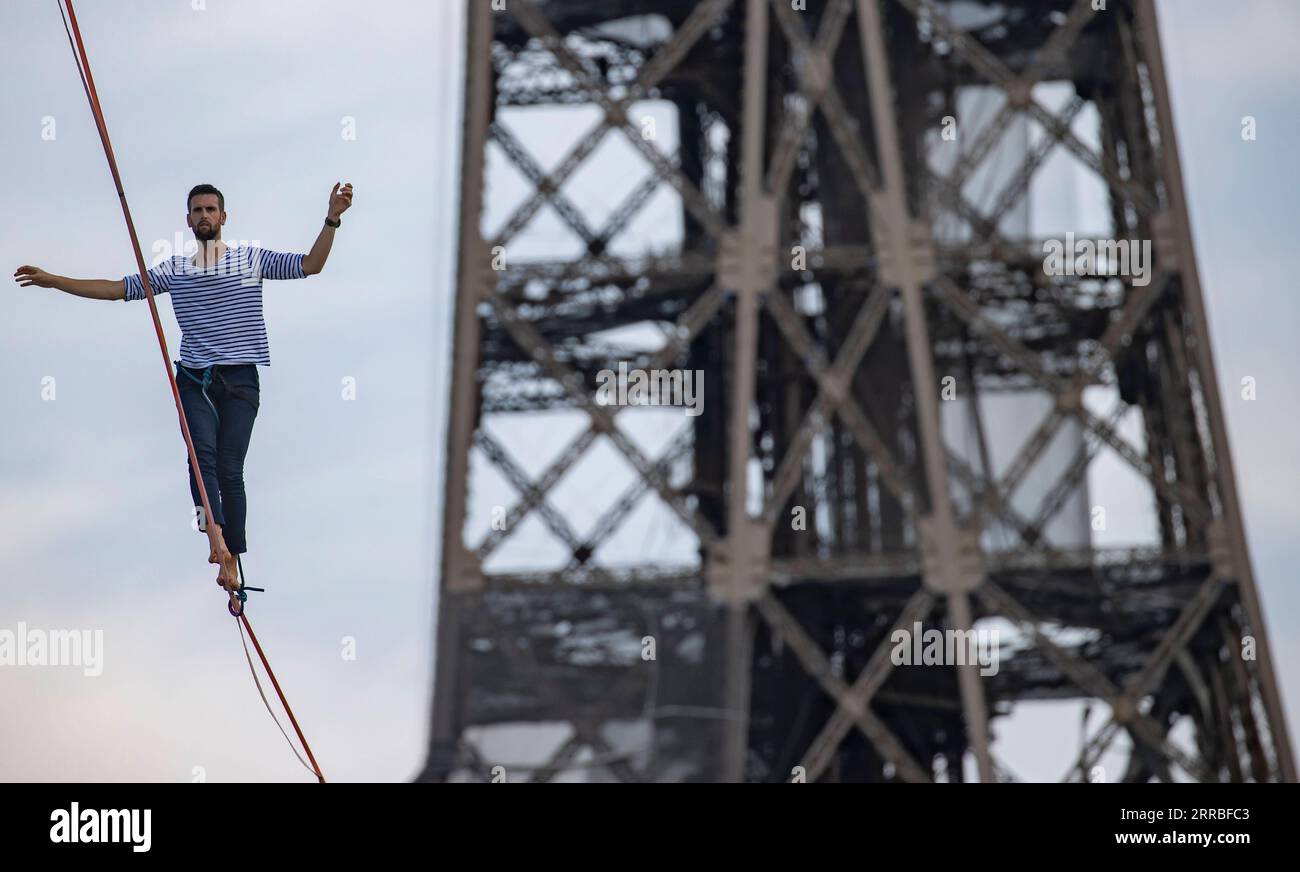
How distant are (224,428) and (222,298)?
0.62 m

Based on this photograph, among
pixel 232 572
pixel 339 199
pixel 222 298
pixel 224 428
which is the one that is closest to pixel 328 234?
pixel 339 199

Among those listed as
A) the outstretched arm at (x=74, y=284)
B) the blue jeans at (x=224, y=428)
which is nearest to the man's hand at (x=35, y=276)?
the outstretched arm at (x=74, y=284)

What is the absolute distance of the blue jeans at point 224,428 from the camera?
1304cm

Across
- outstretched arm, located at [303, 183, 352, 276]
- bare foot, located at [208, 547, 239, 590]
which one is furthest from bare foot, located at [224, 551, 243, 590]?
outstretched arm, located at [303, 183, 352, 276]

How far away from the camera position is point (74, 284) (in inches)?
515

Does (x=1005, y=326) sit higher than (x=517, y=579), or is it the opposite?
(x=1005, y=326)

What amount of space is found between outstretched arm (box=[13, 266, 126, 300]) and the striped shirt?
2.7 inches

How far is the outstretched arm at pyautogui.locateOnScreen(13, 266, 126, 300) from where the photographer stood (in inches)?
511

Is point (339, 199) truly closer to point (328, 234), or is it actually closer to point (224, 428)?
point (328, 234)

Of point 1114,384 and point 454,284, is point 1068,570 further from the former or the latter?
point 454,284

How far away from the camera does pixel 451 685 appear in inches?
998

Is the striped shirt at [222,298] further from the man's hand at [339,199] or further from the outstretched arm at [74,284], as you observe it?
the man's hand at [339,199]
